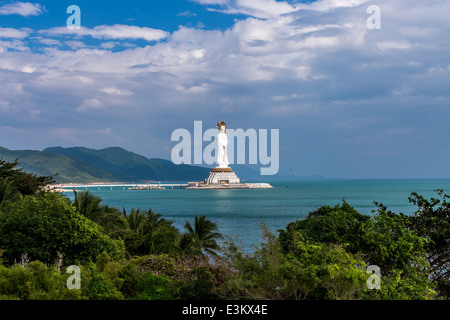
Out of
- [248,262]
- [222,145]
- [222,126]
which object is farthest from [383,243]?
[222,145]

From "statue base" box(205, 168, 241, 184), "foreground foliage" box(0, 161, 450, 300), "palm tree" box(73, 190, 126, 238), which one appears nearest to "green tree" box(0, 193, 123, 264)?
"foreground foliage" box(0, 161, 450, 300)

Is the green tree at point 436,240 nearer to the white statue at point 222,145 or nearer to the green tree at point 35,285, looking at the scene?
the green tree at point 35,285

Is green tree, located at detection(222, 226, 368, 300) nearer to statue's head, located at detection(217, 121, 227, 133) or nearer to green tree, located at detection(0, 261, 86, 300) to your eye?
green tree, located at detection(0, 261, 86, 300)

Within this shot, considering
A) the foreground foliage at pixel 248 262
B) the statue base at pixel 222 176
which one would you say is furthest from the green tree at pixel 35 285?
the statue base at pixel 222 176

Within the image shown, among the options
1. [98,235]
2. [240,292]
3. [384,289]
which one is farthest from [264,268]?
[98,235]

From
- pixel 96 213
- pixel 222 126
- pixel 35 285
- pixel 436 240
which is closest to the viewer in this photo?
pixel 35 285

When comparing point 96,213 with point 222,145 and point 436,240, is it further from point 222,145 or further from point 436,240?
point 222,145
